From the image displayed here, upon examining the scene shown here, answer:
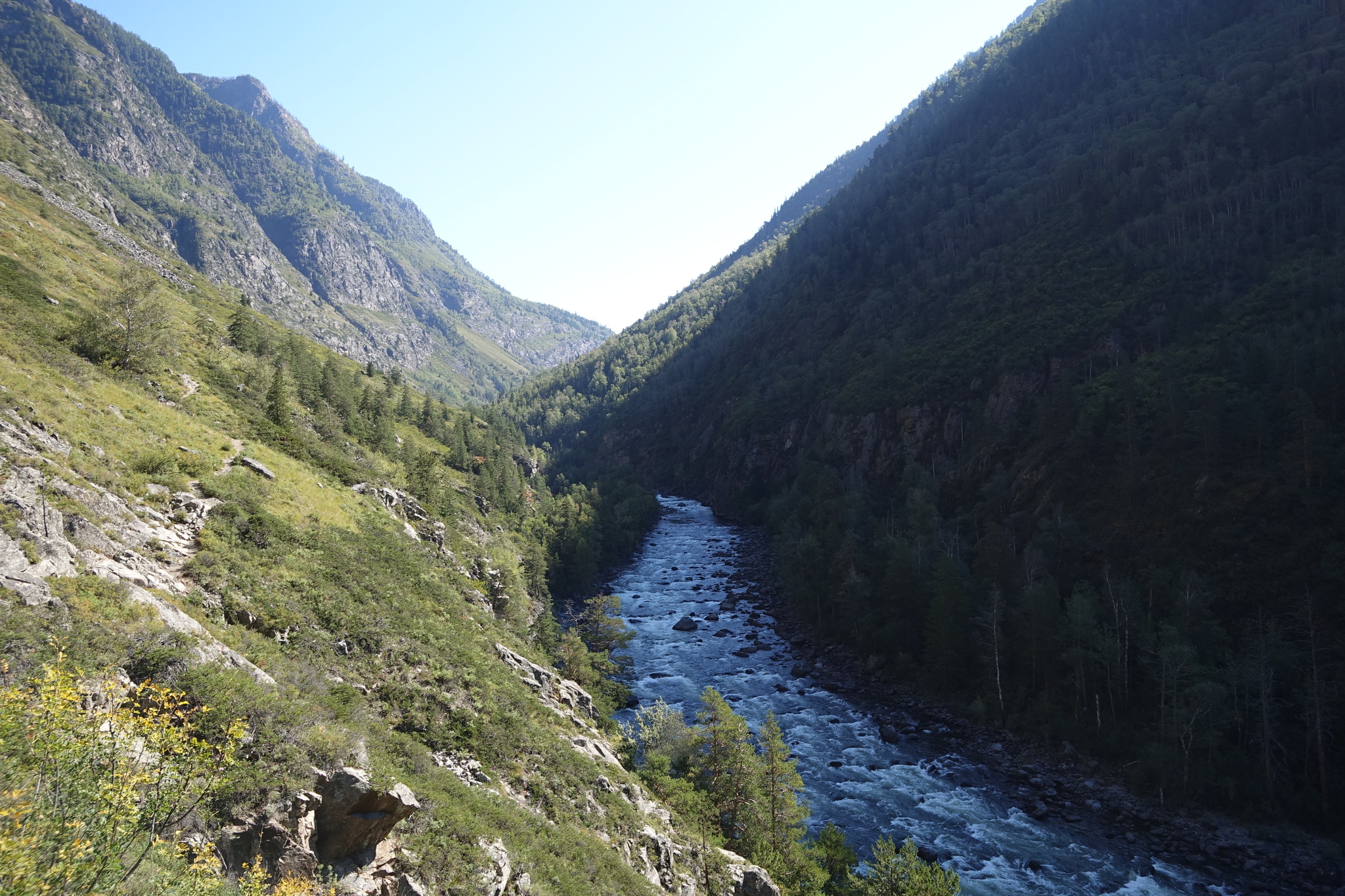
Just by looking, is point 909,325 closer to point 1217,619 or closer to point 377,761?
point 1217,619

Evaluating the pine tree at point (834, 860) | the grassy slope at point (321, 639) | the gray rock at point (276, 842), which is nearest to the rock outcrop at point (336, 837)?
the gray rock at point (276, 842)

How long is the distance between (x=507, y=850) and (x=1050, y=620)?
48058 millimetres

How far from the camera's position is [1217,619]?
45.8 metres

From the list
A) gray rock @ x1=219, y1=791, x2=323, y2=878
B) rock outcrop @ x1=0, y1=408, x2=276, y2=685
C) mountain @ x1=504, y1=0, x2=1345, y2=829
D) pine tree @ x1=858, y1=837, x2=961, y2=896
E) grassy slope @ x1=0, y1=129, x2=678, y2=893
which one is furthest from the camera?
mountain @ x1=504, y1=0, x2=1345, y2=829

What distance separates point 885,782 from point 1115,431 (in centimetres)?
4637

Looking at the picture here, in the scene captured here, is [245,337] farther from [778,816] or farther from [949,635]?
[949,635]

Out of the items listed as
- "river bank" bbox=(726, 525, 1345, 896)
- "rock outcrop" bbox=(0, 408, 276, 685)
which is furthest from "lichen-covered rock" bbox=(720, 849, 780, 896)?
"rock outcrop" bbox=(0, 408, 276, 685)

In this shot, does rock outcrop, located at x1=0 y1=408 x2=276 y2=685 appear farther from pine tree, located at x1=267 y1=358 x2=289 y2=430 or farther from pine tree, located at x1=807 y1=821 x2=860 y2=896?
pine tree, located at x1=807 y1=821 x2=860 y2=896

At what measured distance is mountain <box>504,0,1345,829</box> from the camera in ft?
144

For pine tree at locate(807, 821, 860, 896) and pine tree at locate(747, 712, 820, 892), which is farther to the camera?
pine tree at locate(747, 712, 820, 892)

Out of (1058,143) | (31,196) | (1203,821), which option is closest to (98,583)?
(1203,821)

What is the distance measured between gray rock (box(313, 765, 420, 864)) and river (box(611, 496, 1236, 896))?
106 feet

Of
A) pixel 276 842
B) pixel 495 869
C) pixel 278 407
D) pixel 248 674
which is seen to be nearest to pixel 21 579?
pixel 248 674

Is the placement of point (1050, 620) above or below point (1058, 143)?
below
